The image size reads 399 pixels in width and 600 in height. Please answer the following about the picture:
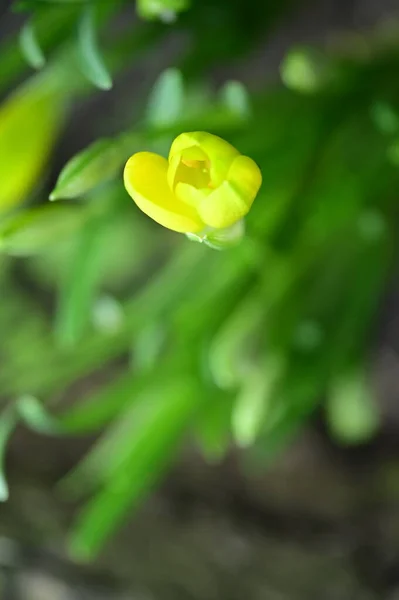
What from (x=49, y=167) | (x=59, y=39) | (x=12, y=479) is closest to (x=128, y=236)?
(x=49, y=167)

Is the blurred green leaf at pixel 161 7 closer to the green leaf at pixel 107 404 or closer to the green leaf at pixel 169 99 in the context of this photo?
the green leaf at pixel 169 99

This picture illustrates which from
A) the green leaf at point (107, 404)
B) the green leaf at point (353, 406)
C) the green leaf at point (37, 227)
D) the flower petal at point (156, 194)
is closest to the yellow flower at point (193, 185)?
the flower petal at point (156, 194)

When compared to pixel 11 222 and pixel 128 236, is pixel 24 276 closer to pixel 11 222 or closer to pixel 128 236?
pixel 128 236

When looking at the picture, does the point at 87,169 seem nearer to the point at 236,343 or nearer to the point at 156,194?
the point at 156,194

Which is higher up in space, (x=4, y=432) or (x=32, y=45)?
(x=32, y=45)

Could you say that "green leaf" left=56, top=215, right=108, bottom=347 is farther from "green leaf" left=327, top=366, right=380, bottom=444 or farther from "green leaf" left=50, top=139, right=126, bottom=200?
"green leaf" left=327, top=366, right=380, bottom=444

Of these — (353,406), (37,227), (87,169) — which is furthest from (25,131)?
(353,406)
